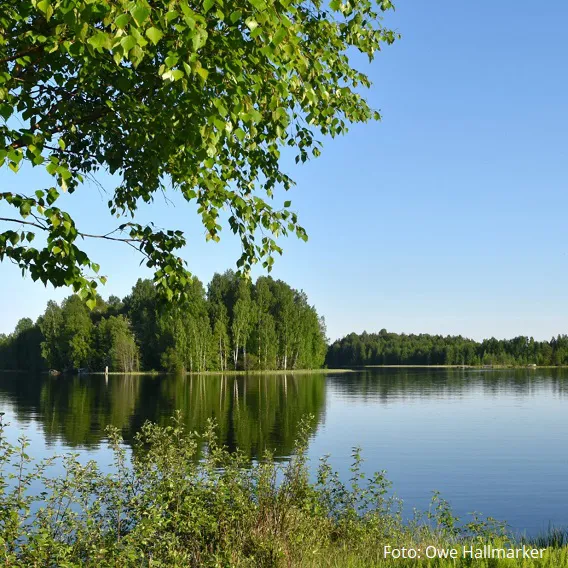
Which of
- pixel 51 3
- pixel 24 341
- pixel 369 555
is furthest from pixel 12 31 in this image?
pixel 24 341

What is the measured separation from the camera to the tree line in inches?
4309

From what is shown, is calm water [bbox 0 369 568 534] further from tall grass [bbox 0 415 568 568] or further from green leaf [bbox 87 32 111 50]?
green leaf [bbox 87 32 111 50]

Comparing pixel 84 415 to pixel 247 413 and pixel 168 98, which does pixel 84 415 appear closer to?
pixel 247 413

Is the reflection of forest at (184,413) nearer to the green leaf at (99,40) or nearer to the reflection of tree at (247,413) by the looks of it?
the reflection of tree at (247,413)

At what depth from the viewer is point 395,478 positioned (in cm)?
2188

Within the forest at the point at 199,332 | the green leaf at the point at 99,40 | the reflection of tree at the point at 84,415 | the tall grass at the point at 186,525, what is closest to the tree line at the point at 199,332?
the forest at the point at 199,332

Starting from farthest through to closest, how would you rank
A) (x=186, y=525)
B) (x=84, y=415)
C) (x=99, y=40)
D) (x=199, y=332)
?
(x=199, y=332) < (x=84, y=415) < (x=186, y=525) < (x=99, y=40)

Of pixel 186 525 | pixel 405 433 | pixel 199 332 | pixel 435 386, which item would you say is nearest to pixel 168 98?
pixel 186 525

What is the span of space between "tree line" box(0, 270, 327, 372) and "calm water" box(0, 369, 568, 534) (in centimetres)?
5087

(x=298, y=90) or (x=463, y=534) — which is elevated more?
(x=298, y=90)

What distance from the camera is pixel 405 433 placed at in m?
33.4

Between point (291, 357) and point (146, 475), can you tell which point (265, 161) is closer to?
point (146, 475)

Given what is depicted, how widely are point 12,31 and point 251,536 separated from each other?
264 inches

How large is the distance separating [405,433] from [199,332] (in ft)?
256
